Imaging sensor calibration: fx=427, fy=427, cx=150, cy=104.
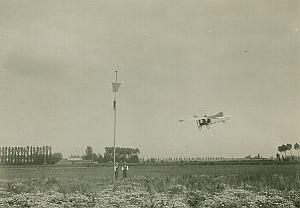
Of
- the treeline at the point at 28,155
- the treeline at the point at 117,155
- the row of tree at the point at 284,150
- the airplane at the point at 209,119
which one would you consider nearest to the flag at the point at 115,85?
the treeline at the point at 117,155

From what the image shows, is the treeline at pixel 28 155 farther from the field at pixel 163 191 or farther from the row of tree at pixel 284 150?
the row of tree at pixel 284 150

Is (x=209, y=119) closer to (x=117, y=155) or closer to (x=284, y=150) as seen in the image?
(x=284, y=150)

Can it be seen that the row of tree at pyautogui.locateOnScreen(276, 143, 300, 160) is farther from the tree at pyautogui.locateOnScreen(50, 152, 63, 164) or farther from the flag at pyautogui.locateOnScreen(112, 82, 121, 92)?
the tree at pyautogui.locateOnScreen(50, 152, 63, 164)

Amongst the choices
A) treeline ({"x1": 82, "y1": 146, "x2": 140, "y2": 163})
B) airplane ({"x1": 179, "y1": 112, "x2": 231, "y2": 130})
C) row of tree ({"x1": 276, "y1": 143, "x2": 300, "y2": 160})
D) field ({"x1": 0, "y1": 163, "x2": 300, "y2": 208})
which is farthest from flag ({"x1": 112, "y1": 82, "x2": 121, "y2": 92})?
row of tree ({"x1": 276, "y1": 143, "x2": 300, "y2": 160})

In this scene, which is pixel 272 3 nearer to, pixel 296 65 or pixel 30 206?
pixel 296 65

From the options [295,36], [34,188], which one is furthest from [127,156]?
[295,36]

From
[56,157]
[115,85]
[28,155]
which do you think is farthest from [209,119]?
[28,155]
